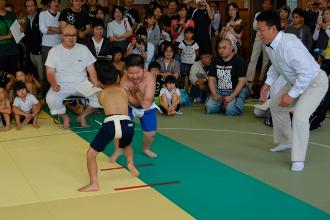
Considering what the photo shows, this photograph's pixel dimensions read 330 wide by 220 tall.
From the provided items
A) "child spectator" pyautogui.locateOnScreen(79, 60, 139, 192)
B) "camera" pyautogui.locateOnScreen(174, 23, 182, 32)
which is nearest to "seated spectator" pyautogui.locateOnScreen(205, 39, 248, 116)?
"camera" pyautogui.locateOnScreen(174, 23, 182, 32)

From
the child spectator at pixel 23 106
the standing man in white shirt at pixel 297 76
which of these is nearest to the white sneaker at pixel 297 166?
the standing man in white shirt at pixel 297 76

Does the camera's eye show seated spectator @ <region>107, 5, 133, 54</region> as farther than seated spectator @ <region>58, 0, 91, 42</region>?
Yes

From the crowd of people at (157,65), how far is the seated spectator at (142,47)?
20mm

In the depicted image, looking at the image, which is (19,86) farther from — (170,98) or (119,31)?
(119,31)

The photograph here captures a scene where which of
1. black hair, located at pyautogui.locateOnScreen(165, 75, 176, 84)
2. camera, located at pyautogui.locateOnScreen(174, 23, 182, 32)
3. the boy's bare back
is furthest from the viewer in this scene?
camera, located at pyautogui.locateOnScreen(174, 23, 182, 32)

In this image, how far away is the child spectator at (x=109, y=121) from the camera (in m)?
4.22

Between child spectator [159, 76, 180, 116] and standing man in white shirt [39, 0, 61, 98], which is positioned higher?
standing man in white shirt [39, 0, 61, 98]

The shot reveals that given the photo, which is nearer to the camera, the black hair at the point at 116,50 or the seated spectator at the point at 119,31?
the black hair at the point at 116,50

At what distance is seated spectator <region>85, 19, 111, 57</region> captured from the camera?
8312 mm

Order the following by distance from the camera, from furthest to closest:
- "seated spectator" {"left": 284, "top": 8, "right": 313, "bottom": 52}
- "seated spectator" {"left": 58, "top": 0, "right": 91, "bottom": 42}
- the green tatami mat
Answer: "seated spectator" {"left": 284, "top": 8, "right": 313, "bottom": 52} < "seated spectator" {"left": 58, "top": 0, "right": 91, "bottom": 42} < the green tatami mat

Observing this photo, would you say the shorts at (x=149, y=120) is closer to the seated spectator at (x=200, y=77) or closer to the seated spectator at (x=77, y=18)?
the seated spectator at (x=77, y=18)

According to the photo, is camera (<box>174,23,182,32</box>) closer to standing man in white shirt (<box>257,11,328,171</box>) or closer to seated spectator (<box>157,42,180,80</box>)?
seated spectator (<box>157,42,180,80</box>)

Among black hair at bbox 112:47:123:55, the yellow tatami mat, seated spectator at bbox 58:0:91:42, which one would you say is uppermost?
seated spectator at bbox 58:0:91:42

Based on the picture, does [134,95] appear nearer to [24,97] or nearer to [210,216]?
[210,216]
